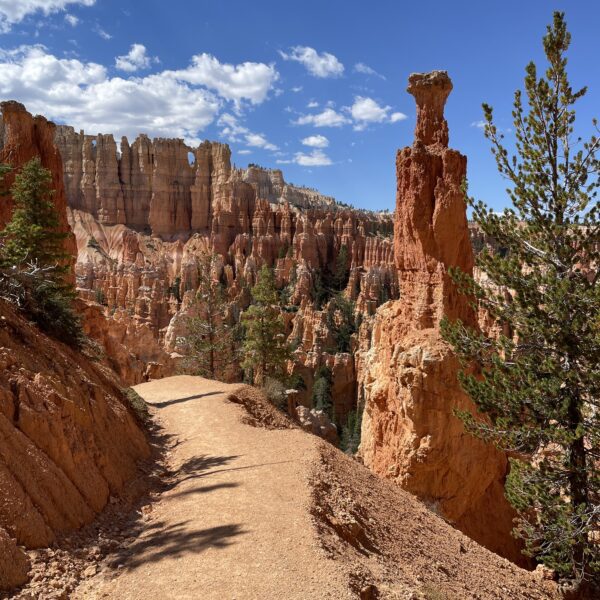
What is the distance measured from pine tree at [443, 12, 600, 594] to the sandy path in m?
3.61

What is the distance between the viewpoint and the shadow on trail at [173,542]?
5.55m

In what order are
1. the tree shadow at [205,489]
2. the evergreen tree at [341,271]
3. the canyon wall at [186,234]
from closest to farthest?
the tree shadow at [205,489] → the canyon wall at [186,234] → the evergreen tree at [341,271]

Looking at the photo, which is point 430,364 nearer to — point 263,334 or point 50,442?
point 50,442

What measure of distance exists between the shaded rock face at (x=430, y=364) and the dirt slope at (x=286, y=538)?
133 inches

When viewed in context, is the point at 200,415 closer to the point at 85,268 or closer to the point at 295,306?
the point at 295,306

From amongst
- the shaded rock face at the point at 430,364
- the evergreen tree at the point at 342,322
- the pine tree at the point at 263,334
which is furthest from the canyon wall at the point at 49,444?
the evergreen tree at the point at 342,322

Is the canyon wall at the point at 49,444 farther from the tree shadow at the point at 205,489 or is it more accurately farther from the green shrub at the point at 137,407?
the green shrub at the point at 137,407

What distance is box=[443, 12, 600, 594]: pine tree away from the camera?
25.4 ft

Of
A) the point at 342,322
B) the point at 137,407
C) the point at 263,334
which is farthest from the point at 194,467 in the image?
the point at 342,322

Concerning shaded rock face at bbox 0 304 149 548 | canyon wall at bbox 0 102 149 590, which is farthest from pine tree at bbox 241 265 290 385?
shaded rock face at bbox 0 304 149 548

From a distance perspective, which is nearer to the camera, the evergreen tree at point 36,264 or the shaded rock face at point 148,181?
the evergreen tree at point 36,264

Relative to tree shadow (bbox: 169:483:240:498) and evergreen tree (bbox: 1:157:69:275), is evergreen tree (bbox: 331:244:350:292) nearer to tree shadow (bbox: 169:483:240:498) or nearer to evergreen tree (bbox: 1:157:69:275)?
evergreen tree (bbox: 1:157:69:275)

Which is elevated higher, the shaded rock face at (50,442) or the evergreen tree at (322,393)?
the shaded rock face at (50,442)

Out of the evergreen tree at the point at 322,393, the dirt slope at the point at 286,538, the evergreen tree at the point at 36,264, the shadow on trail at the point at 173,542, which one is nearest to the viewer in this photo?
the dirt slope at the point at 286,538
